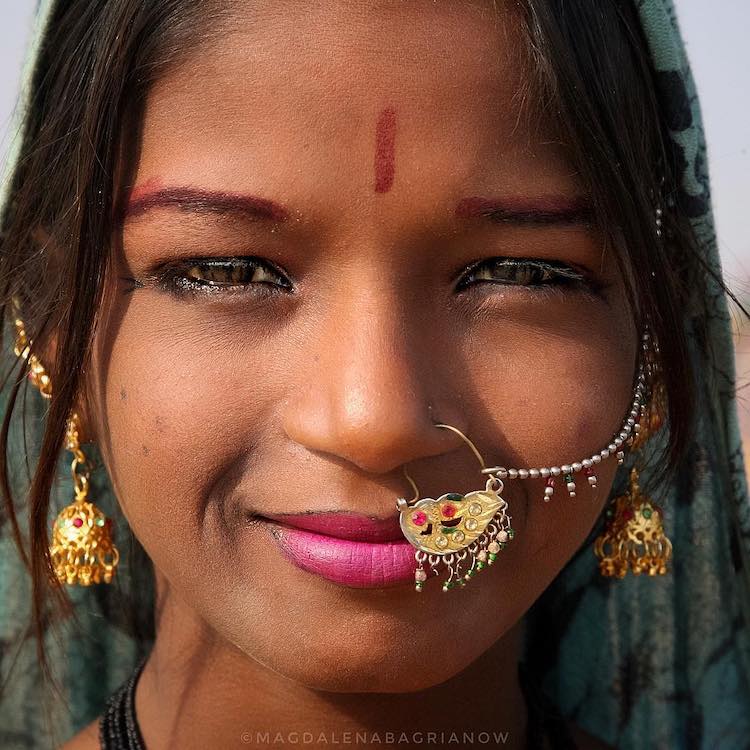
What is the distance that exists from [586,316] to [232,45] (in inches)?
21.5

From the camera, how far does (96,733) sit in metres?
1.64

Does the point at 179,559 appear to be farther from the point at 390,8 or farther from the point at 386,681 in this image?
the point at 390,8

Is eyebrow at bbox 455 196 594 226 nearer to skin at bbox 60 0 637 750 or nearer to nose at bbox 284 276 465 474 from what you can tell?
skin at bbox 60 0 637 750

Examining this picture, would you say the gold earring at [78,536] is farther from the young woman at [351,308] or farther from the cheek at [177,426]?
the cheek at [177,426]

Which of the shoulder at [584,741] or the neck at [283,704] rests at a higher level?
the neck at [283,704]

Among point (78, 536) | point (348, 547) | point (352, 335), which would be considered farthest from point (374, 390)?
point (78, 536)

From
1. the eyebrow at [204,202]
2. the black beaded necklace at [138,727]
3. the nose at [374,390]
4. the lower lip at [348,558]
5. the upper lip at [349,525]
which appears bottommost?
the black beaded necklace at [138,727]

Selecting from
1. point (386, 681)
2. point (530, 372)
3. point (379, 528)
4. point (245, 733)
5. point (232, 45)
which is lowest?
point (245, 733)

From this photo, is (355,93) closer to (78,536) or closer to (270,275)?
(270,275)

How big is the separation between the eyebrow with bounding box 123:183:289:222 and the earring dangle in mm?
312

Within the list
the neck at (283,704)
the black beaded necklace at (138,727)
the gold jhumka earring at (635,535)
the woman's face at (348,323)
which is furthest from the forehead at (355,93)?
the black beaded necklace at (138,727)

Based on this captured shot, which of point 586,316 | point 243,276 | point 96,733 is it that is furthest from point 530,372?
point 96,733

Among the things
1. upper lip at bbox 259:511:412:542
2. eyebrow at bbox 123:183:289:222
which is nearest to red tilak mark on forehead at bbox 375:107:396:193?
eyebrow at bbox 123:183:289:222

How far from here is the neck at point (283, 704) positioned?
1.46 m
